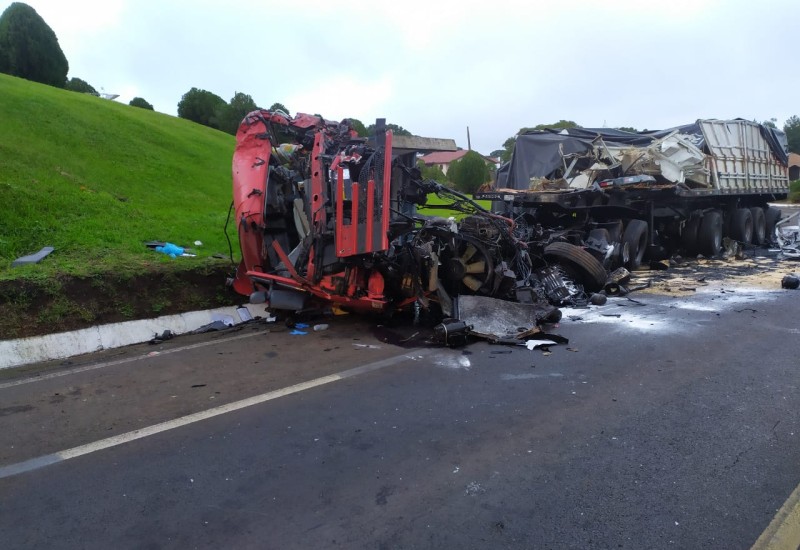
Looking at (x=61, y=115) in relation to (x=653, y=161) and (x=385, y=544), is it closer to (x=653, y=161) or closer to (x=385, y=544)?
(x=653, y=161)

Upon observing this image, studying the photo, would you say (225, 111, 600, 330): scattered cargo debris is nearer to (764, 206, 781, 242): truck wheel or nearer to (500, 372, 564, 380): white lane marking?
(500, 372, 564, 380): white lane marking

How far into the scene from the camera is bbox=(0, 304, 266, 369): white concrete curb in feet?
18.3

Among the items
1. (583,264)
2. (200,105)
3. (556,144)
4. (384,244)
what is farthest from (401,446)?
(200,105)

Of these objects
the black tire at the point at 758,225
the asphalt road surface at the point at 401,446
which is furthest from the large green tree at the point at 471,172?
the asphalt road surface at the point at 401,446

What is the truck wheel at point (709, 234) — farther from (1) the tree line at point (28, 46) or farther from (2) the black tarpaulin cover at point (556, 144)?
(1) the tree line at point (28, 46)

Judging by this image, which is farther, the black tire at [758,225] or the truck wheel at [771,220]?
the truck wheel at [771,220]

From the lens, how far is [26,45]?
24.3 m

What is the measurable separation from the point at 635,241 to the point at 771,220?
8733 millimetres

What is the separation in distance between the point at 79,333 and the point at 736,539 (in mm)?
5957

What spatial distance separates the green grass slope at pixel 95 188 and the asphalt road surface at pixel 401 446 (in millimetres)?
2114

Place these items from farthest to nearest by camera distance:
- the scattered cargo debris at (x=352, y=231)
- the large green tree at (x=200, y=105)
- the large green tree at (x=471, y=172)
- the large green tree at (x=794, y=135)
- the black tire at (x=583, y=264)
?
the large green tree at (x=794, y=135) → the large green tree at (x=471, y=172) → the large green tree at (x=200, y=105) → the black tire at (x=583, y=264) → the scattered cargo debris at (x=352, y=231)

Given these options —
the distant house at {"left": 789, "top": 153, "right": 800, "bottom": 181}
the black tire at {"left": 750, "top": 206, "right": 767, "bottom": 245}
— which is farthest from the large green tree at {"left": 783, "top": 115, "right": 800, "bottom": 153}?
the black tire at {"left": 750, "top": 206, "right": 767, "bottom": 245}

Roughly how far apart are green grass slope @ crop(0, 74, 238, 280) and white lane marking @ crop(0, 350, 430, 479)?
3226mm

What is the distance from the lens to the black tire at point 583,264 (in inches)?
345
